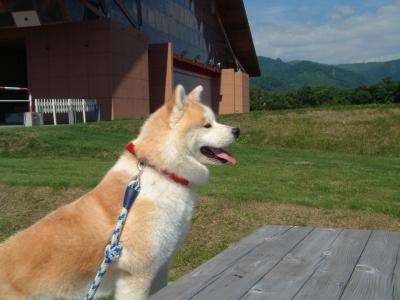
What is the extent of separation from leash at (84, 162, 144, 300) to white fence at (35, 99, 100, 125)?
1675cm

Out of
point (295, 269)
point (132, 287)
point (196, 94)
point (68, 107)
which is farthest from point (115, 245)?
point (68, 107)

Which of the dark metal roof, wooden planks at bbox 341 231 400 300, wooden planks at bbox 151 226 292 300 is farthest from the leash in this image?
the dark metal roof

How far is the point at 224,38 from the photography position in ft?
150

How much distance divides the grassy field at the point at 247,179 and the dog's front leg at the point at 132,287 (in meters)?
2.33

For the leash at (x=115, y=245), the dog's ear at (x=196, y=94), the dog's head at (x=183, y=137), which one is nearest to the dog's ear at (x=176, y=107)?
the dog's head at (x=183, y=137)

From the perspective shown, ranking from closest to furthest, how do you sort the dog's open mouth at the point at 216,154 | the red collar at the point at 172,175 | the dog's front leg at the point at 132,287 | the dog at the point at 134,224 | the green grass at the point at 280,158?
the dog at the point at 134,224 → the dog's front leg at the point at 132,287 → the red collar at the point at 172,175 → the dog's open mouth at the point at 216,154 → the green grass at the point at 280,158

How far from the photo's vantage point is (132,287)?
293 cm

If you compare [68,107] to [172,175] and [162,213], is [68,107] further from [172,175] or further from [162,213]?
[162,213]

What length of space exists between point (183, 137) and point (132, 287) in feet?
3.25

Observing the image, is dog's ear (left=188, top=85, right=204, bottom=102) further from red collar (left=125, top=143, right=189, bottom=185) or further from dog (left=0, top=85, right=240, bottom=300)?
red collar (left=125, top=143, right=189, bottom=185)

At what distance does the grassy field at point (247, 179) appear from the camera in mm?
6473

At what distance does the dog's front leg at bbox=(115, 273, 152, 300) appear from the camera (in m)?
2.93

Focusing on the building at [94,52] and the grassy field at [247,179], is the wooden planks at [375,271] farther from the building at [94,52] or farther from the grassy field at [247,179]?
the building at [94,52]

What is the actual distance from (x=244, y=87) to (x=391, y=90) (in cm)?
2571
